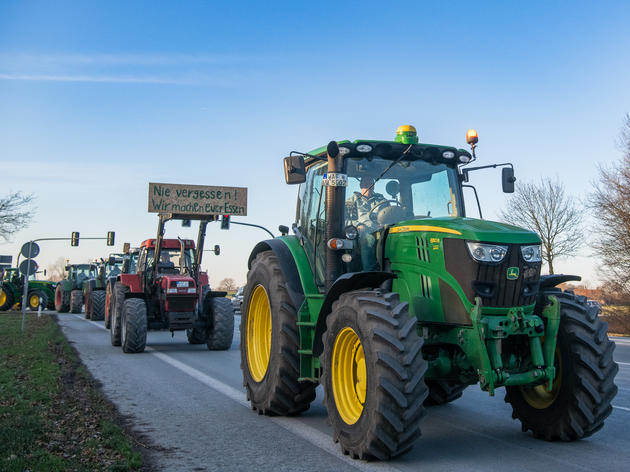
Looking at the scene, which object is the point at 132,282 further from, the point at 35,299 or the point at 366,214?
the point at 35,299

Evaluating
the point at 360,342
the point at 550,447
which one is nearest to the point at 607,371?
the point at 550,447

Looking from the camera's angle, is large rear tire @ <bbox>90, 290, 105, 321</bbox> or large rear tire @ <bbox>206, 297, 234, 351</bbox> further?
large rear tire @ <bbox>90, 290, 105, 321</bbox>

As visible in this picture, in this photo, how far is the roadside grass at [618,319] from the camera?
2400cm

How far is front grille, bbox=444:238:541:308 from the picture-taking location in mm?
5309

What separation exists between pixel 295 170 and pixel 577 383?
3123 mm

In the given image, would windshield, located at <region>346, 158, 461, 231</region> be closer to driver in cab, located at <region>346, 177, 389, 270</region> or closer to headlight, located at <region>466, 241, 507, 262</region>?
driver in cab, located at <region>346, 177, 389, 270</region>

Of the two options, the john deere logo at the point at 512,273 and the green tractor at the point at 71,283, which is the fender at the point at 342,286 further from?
the green tractor at the point at 71,283

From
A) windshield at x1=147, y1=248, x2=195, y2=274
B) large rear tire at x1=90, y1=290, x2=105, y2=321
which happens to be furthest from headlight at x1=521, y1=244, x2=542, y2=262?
large rear tire at x1=90, y1=290, x2=105, y2=321

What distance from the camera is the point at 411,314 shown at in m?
5.70

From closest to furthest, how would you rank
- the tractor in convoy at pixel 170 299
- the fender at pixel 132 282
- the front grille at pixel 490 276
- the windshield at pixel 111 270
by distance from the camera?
the front grille at pixel 490 276 → the tractor in convoy at pixel 170 299 → the fender at pixel 132 282 → the windshield at pixel 111 270

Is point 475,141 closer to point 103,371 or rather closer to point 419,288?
point 419,288

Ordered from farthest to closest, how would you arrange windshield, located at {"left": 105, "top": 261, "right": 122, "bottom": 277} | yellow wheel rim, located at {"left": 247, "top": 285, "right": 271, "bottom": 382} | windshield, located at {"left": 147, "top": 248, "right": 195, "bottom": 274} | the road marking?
windshield, located at {"left": 105, "top": 261, "right": 122, "bottom": 277} → windshield, located at {"left": 147, "top": 248, "right": 195, "bottom": 274} → yellow wheel rim, located at {"left": 247, "top": 285, "right": 271, "bottom": 382} → the road marking

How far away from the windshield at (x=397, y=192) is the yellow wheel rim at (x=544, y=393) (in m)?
1.91

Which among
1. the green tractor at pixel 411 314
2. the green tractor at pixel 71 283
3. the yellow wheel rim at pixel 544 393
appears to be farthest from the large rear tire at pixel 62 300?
the yellow wheel rim at pixel 544 393
